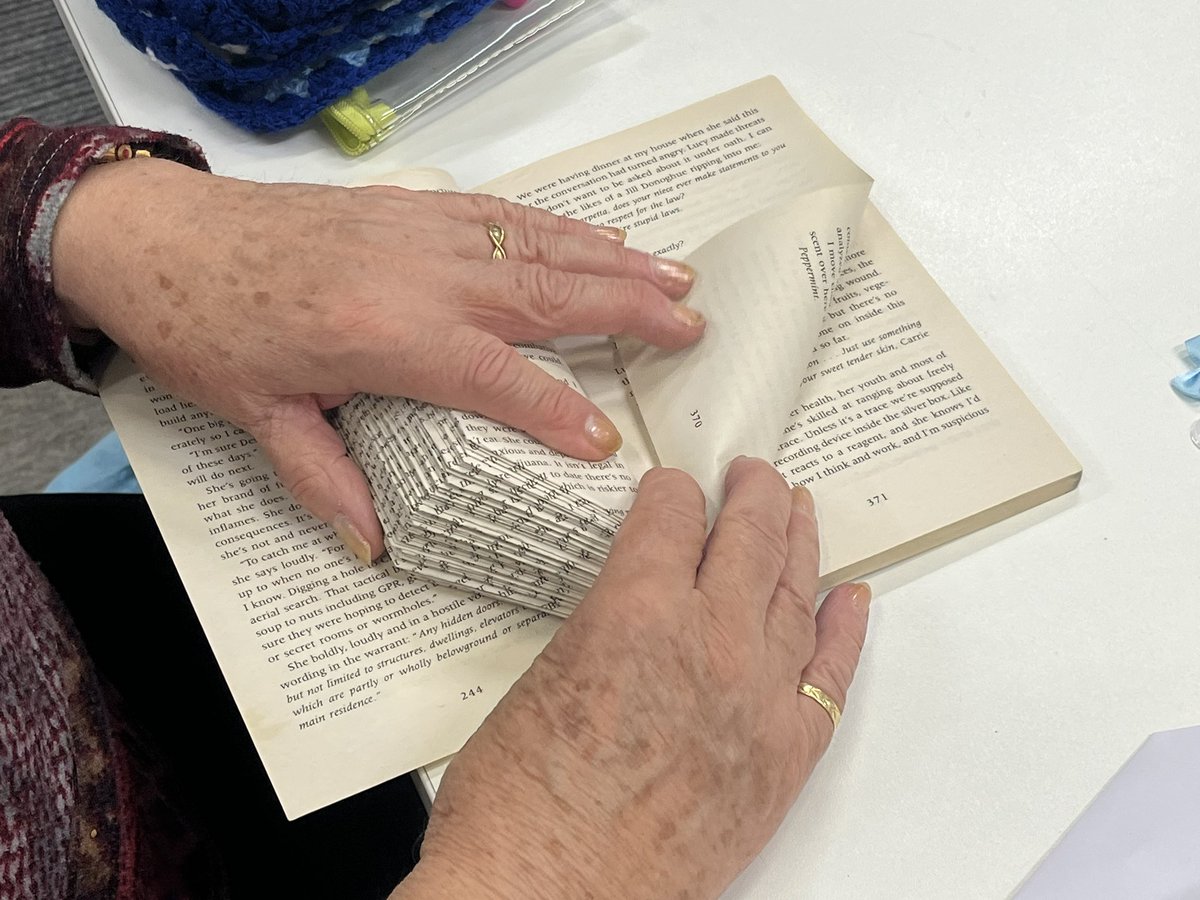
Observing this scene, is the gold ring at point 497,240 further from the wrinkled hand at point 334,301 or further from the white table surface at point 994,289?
the white table surface at point 994,289

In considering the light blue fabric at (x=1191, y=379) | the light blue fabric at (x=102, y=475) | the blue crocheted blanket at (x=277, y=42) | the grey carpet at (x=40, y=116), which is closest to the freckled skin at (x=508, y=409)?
the blue crocheted blanket at (x=277, y=42)

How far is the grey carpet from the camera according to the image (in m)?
1.40

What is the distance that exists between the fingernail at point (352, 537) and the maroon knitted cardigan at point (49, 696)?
0.17m

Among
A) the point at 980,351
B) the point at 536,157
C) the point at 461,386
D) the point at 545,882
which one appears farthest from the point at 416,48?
the point at 545,882

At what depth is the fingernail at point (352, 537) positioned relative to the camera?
57 cm

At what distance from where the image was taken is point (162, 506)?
599 millimetres

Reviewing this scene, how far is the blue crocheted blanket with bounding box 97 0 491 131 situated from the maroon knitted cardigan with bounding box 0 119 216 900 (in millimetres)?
82

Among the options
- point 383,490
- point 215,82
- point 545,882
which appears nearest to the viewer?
point 545,882

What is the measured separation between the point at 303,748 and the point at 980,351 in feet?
1.54

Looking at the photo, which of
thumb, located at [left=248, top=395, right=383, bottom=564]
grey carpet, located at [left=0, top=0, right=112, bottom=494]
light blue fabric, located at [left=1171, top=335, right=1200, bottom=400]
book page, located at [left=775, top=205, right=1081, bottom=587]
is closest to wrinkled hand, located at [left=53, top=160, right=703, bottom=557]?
thumb, located at [left=248, top=395, right=383, bottom=564]

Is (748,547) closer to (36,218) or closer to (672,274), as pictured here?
(672,274)

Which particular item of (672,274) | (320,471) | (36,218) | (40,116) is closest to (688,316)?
(672,274)

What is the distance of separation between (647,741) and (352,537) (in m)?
0.21

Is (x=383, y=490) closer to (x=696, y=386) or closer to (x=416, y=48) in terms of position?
(x=696, y=386)
